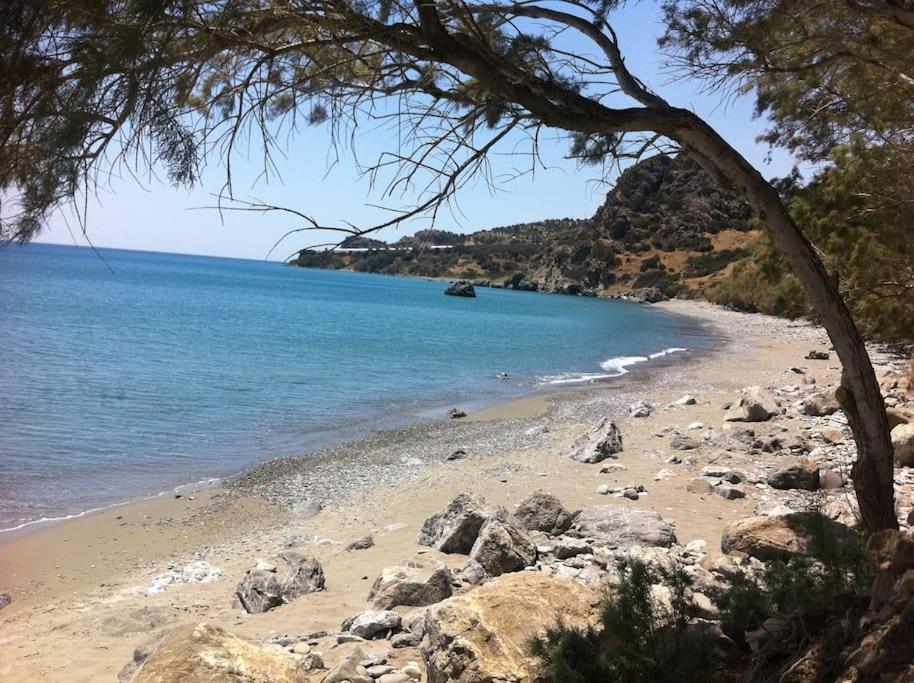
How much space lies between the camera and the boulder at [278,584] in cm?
628

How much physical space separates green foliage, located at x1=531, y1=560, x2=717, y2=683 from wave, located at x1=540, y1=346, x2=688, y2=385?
68.5 ft

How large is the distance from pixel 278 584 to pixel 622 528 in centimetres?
332

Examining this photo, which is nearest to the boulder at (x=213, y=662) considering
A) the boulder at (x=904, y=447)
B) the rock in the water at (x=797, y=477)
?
the rock in the water at (x=797, y=477)

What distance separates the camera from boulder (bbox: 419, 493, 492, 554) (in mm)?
7094

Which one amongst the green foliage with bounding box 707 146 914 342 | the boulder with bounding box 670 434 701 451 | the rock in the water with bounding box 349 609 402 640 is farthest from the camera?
the boulder with bounding box 670 434 701 451

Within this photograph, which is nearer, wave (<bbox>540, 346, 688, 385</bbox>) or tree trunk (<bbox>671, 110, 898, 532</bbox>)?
tree trunk (<bbox>671, 110, 898, 532</bbox>)

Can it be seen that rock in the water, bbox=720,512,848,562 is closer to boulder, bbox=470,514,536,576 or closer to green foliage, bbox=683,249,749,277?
boulder, bbox=470,514,536,576

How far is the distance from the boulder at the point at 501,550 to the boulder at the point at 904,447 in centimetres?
485

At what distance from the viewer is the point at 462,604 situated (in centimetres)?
398

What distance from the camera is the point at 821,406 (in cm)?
1281

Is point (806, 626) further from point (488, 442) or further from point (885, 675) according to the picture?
point (488, 442)

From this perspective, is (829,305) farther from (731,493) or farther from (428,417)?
(428,417)

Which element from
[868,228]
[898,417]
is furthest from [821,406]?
[868,228]

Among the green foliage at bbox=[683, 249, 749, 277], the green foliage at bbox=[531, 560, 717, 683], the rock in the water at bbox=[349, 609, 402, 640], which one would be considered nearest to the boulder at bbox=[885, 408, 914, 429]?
the green foliage at bbox=[531, 560, 717, 683]
